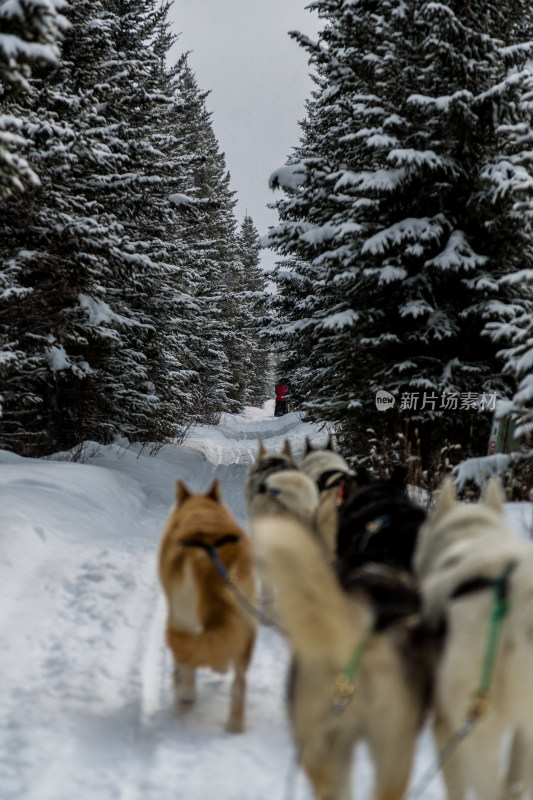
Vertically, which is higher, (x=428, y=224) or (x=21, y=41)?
(x=428, y=224)

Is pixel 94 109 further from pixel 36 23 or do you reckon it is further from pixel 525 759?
pixel 525 759

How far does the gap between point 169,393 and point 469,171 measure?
27.0ft

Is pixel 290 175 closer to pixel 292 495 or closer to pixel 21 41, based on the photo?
pixel 21 41

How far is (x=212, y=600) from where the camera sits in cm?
288

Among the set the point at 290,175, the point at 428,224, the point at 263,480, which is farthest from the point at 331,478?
the point at 290,175

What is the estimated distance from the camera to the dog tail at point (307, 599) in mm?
1736

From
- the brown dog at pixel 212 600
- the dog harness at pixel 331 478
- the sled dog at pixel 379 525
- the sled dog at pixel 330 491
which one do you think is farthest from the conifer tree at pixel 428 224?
the brown dog at pixel 212 600

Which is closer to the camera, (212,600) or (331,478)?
(212,600)

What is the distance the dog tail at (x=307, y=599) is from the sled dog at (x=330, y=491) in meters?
1.95

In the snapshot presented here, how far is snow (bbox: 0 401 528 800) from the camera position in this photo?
2.64m

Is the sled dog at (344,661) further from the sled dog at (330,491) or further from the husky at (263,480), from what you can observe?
the husky at (263,480)

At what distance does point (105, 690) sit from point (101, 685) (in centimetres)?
7

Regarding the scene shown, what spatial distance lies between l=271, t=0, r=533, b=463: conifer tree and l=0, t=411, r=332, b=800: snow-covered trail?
448 centimetres

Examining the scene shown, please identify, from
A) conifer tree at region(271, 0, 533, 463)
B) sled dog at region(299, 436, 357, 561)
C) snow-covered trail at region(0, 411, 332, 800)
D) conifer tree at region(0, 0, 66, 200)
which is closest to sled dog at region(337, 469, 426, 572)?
sled dog at region(299, 436, 357, 561)
